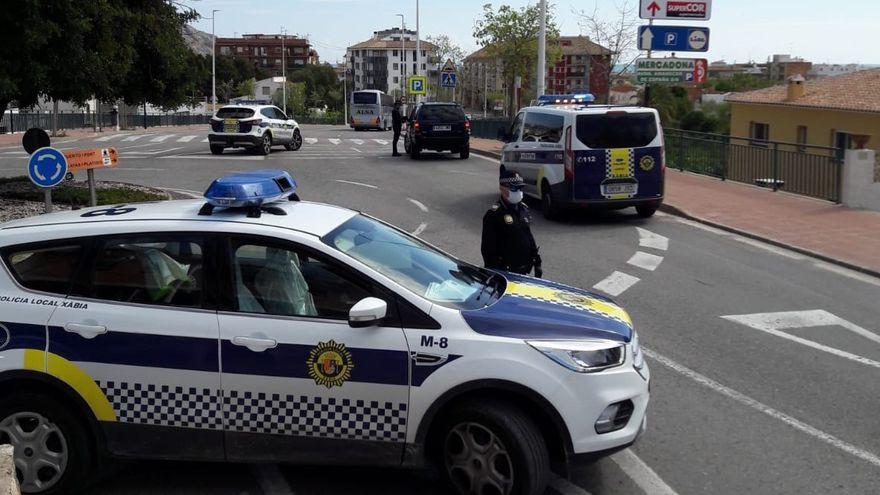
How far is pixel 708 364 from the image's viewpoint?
753 centimetres

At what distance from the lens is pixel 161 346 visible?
15.2ft

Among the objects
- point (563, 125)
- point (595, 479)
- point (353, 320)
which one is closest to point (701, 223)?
point (563, 125)

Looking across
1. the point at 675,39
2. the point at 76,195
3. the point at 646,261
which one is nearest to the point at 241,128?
the point at 675,39

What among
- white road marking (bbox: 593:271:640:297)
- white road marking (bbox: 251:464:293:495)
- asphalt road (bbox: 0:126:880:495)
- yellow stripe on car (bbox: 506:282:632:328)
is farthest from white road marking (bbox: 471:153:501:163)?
white road marking (bbox: 251:464:293:495)

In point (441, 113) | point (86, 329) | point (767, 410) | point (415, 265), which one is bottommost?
point (767, 410)

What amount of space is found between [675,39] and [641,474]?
69.3 ft

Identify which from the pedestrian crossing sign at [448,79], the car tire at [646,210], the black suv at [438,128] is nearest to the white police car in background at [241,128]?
the black suv at [438,128]

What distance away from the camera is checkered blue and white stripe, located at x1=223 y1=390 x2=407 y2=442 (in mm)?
4566

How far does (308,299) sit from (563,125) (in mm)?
11113

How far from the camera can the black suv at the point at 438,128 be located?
27.7m

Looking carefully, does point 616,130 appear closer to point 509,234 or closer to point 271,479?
point 509,234

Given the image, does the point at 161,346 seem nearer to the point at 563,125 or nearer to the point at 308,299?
the point at 308,299

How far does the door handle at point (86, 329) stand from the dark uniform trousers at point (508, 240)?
142 inches

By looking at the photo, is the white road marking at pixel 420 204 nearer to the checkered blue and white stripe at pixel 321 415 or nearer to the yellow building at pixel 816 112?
the checkered blue and white stripe at pixel 321 415
